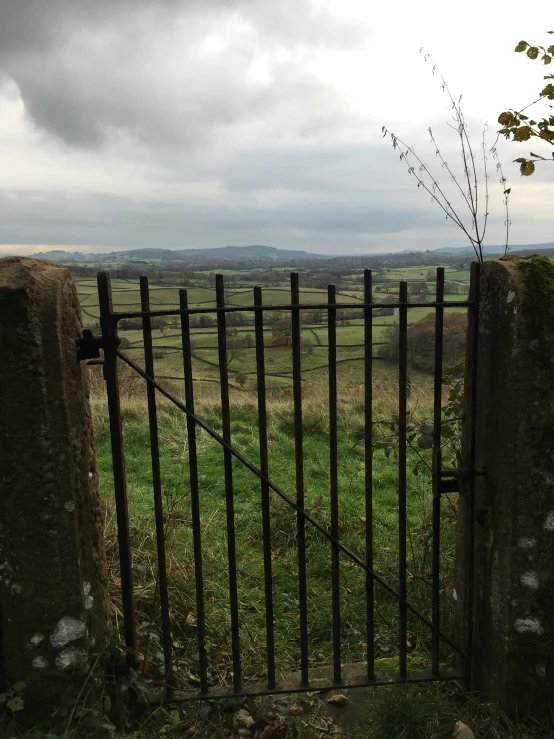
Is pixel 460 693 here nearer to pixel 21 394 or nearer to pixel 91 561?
pixel 91 561

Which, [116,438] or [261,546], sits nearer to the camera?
[116,438]

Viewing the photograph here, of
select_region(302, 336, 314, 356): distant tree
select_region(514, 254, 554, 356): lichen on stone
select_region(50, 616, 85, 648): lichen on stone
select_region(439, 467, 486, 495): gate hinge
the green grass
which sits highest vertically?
select_region(514, 254, 554, 356): lichen on stone

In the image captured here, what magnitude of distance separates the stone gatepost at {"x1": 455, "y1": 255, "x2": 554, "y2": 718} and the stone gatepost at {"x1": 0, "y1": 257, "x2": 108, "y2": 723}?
206 centimetres

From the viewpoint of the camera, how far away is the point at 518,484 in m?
2.56

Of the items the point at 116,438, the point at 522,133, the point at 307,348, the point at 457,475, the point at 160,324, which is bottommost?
the point at 307,348

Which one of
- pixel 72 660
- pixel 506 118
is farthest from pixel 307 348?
pixel 72 660

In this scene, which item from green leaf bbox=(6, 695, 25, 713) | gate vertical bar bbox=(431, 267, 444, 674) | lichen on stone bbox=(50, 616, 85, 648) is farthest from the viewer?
gate vertical bar bbox=(431, 267, 444, 674)

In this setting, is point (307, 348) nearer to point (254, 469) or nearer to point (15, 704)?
point (254, 469)

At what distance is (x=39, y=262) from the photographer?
8.36 ft

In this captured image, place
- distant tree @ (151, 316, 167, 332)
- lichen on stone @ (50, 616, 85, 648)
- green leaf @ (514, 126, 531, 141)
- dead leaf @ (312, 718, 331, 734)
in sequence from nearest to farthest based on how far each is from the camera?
1. lichen on stone @ (50, 616, 85, 648)
2. dead leaf @ (312, 718, 331, 734)
3. green leaf @ (514, 126, 531, 141)
4. distant tree @ (151, 316, 167, 332)

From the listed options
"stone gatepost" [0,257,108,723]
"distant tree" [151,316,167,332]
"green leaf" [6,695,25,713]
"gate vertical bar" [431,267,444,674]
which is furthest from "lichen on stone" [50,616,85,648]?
"gate vertical bar" [431,267,444,674]

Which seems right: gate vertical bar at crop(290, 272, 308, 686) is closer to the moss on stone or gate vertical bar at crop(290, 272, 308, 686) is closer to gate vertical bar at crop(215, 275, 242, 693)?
gate vertical bar at crop(215, 275, 242, 693)

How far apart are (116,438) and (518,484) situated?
2.03m

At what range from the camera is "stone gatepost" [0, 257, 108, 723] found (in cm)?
231
